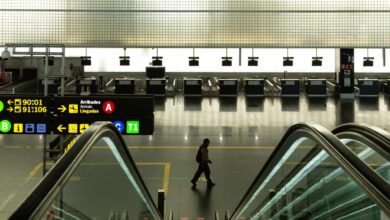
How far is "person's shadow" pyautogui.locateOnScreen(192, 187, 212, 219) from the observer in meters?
10.4

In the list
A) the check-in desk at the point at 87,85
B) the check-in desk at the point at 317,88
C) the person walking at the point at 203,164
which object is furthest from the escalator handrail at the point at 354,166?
the check-in desk at the point at 317,88

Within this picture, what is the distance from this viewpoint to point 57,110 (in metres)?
9.98

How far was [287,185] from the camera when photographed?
7.32m

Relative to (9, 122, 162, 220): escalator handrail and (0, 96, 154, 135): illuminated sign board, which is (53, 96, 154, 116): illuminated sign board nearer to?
(0, 96, 154, 135): illuminated sign board

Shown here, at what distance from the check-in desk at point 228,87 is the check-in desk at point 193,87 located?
4.01 ft

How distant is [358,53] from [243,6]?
19.5 m

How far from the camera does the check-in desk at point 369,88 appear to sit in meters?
30.0

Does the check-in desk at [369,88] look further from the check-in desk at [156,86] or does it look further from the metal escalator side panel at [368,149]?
the metal escalator side panel at [368,149]

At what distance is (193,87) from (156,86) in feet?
7.09

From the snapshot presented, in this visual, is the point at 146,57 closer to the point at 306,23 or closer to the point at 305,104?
the point at 305,104

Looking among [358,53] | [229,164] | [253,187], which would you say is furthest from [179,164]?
[358,53]

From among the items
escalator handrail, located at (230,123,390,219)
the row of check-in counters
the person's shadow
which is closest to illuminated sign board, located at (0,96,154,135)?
the person's shadow

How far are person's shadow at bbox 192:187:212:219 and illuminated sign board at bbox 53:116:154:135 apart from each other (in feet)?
6.28

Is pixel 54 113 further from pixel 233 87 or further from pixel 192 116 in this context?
pixel 233 87
